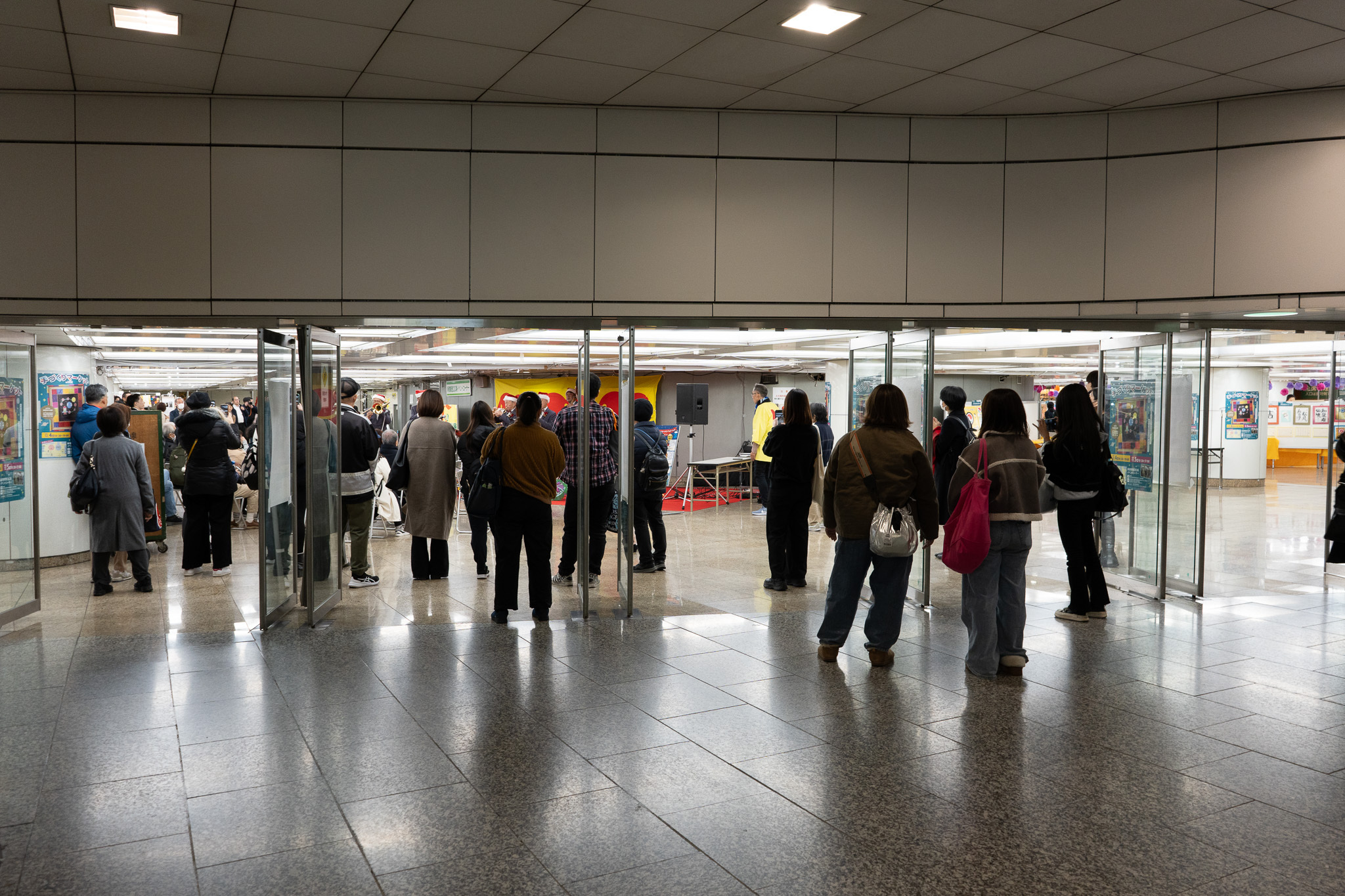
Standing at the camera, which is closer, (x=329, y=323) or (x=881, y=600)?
(x=881, y=600)

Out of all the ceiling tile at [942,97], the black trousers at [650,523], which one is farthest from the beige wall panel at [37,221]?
the ceiling tile at [942,97]

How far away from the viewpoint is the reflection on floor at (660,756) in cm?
305

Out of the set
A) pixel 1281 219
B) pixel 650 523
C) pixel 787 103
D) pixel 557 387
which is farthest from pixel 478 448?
pixel 557 387

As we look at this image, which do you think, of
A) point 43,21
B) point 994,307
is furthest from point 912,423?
point 43,21

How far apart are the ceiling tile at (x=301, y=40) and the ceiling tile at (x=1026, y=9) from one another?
321 cm

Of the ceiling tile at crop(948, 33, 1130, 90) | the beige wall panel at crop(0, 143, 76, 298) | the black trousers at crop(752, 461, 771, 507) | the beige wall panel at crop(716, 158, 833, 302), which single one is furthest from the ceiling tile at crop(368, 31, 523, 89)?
the black trousers at crop(752, 461, 771, 507)

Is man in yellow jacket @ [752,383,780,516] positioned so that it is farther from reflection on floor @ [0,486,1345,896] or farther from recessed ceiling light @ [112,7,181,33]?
recessed ceiling light @ [112,7,181,33]

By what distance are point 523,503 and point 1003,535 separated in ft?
10.2

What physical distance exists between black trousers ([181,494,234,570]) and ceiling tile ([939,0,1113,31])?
692 cm

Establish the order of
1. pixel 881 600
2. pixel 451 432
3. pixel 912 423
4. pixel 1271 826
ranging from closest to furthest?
pixel 1271 826
pixel 881 600
pixel 912 423
pixel 451 432

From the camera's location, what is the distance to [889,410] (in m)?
5.29

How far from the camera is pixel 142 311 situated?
20.5 feet

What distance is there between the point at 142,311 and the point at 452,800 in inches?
172

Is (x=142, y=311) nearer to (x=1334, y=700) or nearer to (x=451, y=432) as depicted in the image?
(x=451, y=432)
